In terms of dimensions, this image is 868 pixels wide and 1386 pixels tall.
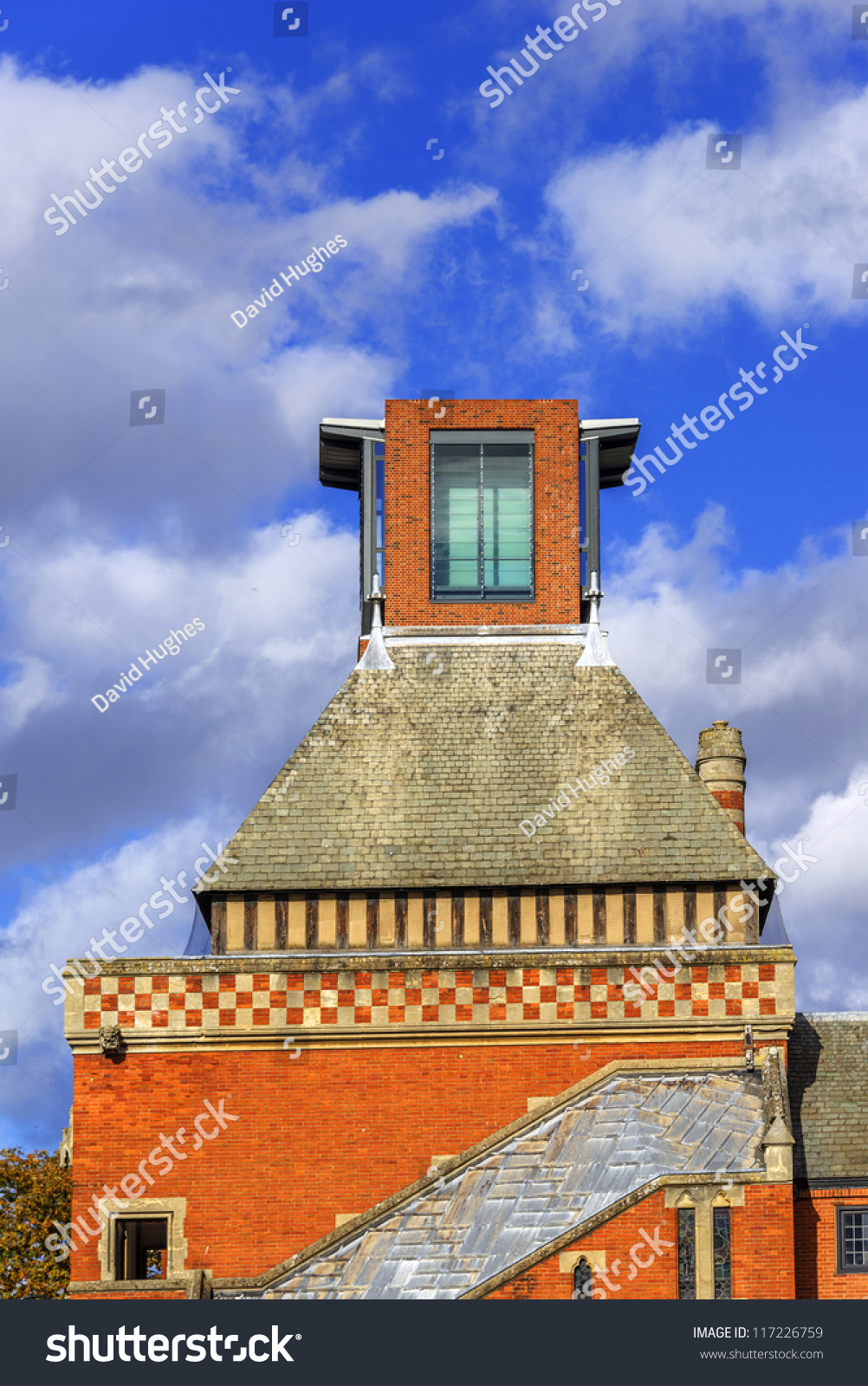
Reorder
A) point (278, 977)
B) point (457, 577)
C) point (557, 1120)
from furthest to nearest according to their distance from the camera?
point (457, 577) < point (278, 977) < point (557, 1120)

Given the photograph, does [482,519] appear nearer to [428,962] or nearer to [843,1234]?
[428,962]

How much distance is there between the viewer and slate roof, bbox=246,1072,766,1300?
25.5 m

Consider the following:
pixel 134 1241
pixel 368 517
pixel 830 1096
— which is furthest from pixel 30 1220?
pixel 830 1096

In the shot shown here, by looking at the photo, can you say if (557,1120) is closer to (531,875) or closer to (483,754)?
(531,875)

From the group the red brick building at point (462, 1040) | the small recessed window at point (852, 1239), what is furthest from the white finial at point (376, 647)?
the small recessed window at point (852, 1239)

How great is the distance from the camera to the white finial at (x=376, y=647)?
3484 cm

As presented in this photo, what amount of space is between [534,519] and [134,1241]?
613 inches

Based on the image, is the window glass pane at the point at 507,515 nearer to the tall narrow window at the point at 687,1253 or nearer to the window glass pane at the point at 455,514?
the window glass pane at the point at 455,514

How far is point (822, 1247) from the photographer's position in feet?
94.7

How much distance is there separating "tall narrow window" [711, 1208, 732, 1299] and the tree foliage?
80.2ft

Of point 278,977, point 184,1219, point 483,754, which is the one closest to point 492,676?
point 483,754
